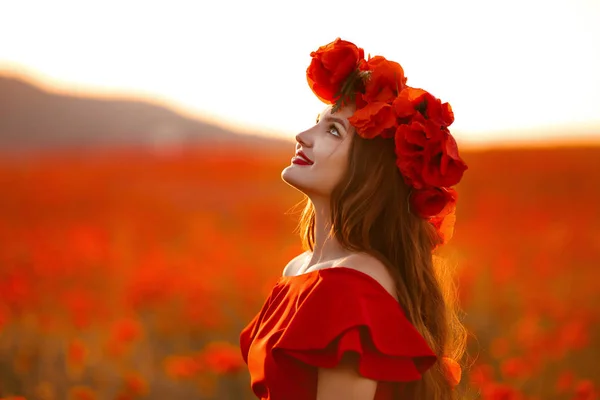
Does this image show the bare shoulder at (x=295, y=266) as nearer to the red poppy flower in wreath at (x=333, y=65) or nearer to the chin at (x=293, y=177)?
the chin at (x=293, y=177)

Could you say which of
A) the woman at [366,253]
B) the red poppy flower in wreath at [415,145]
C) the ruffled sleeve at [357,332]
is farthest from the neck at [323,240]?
the red poppy flower in wreath at [415,145]

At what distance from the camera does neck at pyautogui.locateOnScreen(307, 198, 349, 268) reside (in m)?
2.08

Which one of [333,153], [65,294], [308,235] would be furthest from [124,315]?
[333,153]

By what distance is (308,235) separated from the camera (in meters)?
2.32

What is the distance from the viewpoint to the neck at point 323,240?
6.83ft

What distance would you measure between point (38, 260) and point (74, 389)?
39.7 inches

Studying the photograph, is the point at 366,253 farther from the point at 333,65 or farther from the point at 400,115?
the point at 333,65

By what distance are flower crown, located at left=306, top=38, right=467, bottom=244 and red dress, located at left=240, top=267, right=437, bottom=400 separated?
0.85 feet

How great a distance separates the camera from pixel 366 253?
2020 mm

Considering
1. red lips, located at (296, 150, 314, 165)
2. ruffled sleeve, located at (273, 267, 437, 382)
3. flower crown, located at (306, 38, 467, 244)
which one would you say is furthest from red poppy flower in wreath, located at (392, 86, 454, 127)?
ruffled sleeve, located at (273, 267, 437, 382)

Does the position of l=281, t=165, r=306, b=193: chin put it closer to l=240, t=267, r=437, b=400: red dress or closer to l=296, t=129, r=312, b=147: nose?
l=296, t=129, r=312, b=147: nose

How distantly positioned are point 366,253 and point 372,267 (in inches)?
2.0

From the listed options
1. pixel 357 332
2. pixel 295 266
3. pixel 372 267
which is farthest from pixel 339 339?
pixel 295 266

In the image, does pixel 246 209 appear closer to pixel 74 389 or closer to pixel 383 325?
pixel 74 389
